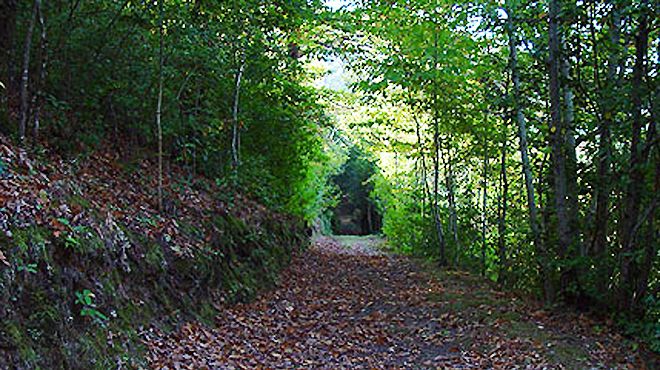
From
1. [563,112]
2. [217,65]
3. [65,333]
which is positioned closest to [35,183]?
[65,333]

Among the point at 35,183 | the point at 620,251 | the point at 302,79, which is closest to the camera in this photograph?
the point at 35,183

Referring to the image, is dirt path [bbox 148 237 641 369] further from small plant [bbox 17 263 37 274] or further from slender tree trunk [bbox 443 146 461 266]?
slender tree trunk [bbox 443 146 461 266]

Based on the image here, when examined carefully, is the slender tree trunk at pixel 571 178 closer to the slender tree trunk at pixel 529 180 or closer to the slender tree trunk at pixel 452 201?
the slender tree trunk at pixel 529 180

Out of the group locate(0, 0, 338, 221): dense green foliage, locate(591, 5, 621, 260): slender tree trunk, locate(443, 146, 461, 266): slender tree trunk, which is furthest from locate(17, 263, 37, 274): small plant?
locate(443, 146, 461, 266): slender tree trunk

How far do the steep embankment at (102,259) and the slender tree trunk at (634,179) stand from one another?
521cm

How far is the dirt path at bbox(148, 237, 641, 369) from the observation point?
→ 5988mm

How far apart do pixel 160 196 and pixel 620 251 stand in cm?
620

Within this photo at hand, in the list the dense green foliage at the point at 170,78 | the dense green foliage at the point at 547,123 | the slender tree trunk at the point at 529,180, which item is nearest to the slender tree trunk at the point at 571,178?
the dense green foliage at the point at 547,123

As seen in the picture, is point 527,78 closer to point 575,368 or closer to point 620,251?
point 620,251

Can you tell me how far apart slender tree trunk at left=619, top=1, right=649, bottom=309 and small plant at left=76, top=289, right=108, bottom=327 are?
223 inches

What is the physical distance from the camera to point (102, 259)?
558 centimetres

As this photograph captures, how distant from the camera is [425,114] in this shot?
15.3m

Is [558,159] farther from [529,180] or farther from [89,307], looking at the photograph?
[89,307]

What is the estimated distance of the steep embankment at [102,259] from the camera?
429 cm
